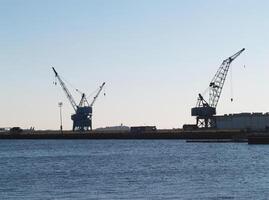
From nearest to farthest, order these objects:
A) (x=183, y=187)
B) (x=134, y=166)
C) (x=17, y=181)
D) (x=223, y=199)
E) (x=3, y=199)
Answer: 1. (x=223, y=199)
2. (x=3, y=199)
3. (x=183, y=187)
4. (x=17, y=181)
5. (x=134, y=166)

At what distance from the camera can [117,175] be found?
332ft

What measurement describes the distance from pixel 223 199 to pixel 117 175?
110 ft

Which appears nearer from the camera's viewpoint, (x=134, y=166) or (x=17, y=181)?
(x=17, y=181)

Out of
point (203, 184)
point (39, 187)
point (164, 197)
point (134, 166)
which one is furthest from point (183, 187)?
point (134, 166)

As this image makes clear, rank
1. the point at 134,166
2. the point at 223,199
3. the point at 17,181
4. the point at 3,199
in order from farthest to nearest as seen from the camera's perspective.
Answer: the point at 134,166 → the point at 17,181 → the point at 3,199 → the point at 223,199

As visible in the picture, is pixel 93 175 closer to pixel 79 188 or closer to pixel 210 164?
pixel 79 188

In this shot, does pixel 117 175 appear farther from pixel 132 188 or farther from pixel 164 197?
pixel 164 197

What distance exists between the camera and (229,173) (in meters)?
101

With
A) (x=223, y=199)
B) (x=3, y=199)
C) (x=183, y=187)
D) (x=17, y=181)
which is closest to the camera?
(x=223, y=199)

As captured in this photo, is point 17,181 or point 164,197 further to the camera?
point 17,181

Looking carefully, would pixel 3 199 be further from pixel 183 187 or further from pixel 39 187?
pixel 183 187

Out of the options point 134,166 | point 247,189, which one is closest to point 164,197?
point 247,189

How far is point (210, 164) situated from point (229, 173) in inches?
862

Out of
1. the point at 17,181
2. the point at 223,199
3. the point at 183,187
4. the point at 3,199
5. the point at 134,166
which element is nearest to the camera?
the point at 223,199
